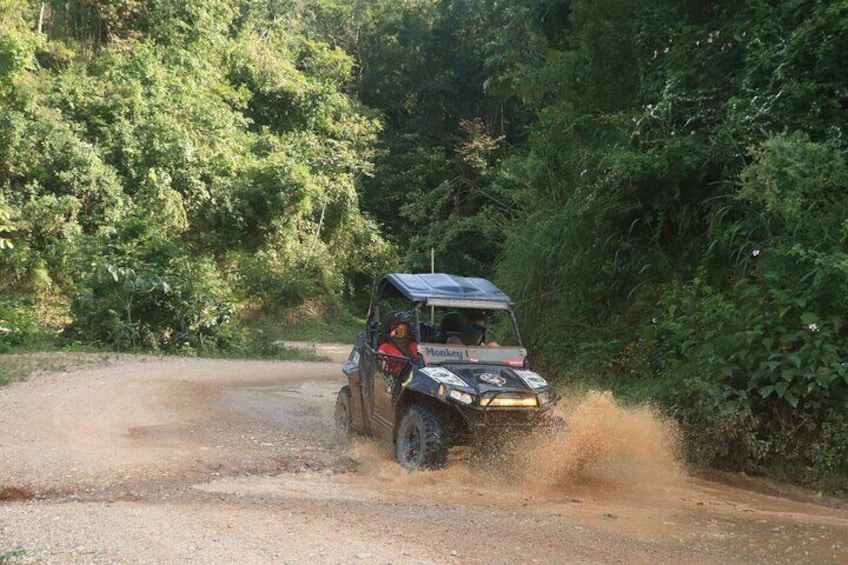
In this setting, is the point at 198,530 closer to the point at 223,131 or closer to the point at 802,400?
the point at 802,400

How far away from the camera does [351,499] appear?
6.91 m

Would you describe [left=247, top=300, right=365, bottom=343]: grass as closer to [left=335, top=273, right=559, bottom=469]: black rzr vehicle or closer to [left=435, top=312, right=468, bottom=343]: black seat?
[left=335, top=273, right=559, bottom=469]: black rzr vehicle

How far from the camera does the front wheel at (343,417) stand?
32.5 feet

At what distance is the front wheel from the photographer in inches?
390

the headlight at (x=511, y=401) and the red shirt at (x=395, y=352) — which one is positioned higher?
the red shirt at (x=395, y=352)

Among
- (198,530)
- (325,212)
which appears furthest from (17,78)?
(198,530)

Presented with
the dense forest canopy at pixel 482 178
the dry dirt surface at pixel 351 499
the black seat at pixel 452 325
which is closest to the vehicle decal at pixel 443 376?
the dry dirt surface at pixel 351 499

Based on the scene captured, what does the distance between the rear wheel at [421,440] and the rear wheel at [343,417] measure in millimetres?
1774

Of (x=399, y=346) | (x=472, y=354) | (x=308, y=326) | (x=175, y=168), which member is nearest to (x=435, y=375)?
(x=472, y=354)

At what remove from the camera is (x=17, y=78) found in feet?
80.2

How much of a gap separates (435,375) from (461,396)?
44 cm

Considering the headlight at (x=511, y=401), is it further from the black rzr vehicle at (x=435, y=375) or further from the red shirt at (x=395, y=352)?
the red shirt at (x=395, y=352)

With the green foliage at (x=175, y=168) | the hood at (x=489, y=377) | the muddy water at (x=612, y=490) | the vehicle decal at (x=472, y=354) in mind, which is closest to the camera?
the muddy water at (x=612, y=490)

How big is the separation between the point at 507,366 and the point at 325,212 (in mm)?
27232
